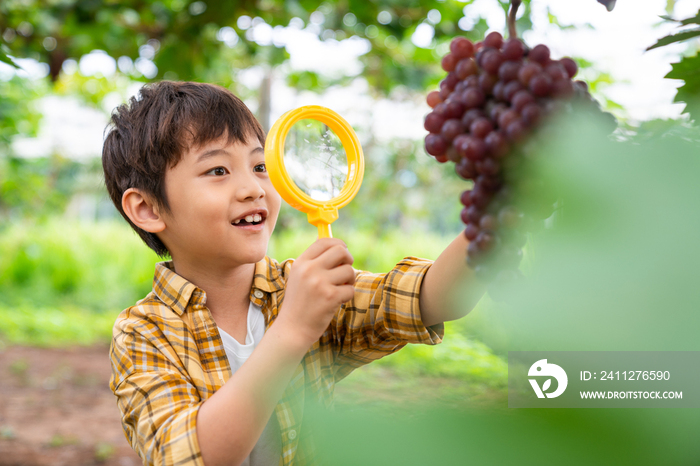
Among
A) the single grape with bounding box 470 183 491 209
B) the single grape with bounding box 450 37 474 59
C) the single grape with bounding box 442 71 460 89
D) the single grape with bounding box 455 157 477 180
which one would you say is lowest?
the single grape with bounding box 470 183 491 209

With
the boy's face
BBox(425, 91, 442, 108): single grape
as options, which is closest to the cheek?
the boy's face

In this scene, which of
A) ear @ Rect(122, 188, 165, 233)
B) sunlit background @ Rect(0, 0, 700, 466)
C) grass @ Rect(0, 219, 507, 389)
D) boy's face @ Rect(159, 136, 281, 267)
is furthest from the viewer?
grass @ Rect(0, 219, 507, 389)

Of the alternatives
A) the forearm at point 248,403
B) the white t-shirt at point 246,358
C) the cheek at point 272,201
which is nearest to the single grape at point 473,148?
the forearm at point 248,403

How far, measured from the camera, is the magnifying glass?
0.69 metres

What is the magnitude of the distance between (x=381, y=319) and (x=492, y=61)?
2.13 ft

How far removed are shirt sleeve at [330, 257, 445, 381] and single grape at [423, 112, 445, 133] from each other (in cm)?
47

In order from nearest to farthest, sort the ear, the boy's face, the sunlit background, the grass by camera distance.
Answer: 1. the sunlit background
2. the boy's face
3. the ear
4. the grass

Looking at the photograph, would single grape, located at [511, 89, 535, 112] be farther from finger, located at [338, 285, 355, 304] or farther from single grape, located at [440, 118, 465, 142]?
finger, located at [338, 285, 355, 304]

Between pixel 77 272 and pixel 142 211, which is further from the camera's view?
pixel 77 272

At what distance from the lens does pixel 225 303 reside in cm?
111

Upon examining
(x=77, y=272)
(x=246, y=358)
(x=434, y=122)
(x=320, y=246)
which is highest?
(x=434, y=122)

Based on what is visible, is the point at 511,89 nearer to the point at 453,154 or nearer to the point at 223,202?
the point at 453,154

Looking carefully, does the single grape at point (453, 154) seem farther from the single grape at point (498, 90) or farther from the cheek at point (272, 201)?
the cheek at point (272, 201)

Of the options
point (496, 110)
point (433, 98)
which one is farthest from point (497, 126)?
point (433, 98)
